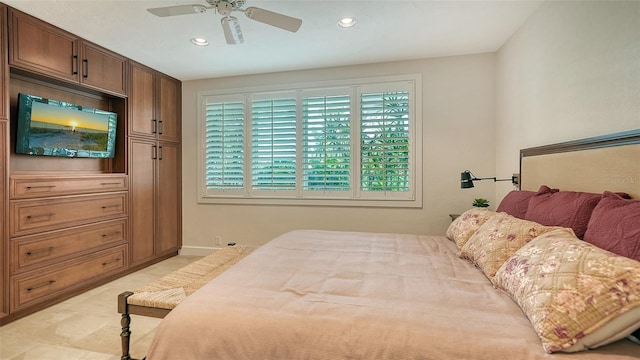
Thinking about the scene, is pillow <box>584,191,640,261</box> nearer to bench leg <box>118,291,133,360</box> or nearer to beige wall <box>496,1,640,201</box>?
beige wall <box>496,1,640,201</box>

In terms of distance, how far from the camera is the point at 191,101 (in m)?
4.29

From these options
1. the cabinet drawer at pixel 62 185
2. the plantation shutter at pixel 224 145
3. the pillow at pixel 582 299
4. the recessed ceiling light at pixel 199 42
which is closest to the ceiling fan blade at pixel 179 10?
the recessed ceiling light at pixel 199 42

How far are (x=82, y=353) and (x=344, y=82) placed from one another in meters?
3.51

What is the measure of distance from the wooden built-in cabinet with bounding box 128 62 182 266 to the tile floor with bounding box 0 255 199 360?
0.93 m

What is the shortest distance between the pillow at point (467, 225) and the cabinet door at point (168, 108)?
373 cm

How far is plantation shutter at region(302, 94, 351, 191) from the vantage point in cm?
373

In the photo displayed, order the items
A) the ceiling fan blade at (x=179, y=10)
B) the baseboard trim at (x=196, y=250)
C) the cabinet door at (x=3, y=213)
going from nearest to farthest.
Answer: the ceiling fan blade at (x=179, y=10), the cabinet door at (x=3, y=213), the baseboard trim at (x=196, y=250)

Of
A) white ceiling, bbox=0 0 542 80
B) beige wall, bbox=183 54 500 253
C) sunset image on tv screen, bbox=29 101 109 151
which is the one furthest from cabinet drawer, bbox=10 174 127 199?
beige wall, bbox=183 54 500 253

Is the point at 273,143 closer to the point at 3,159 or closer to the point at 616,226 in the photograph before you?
the point at 3,159

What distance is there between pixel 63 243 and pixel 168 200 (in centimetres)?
140

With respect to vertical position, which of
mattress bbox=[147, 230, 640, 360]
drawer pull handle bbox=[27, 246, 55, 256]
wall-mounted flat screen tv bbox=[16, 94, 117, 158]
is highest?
wall-mounted flat screen tv bbox=[16, 94, 117, 158]

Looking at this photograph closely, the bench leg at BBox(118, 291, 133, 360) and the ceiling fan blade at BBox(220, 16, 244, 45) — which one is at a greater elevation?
the ceiling fan blade at BBox(220, 16, 244, 45)

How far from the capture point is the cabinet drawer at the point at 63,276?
98.0 inches

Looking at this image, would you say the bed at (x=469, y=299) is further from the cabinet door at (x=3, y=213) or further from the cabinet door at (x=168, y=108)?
the cabinet door at (x=168, y=108)
